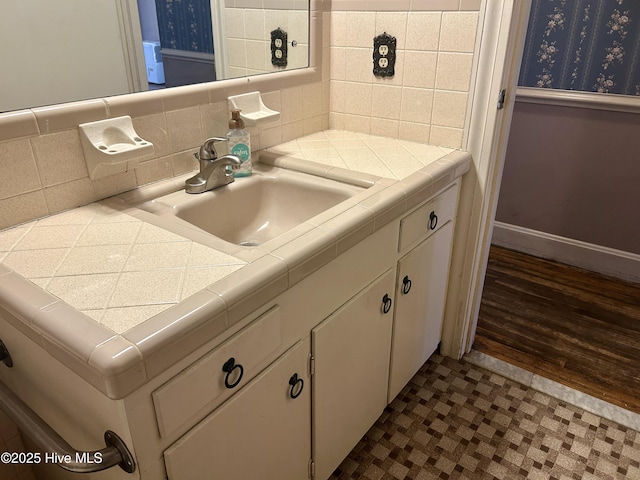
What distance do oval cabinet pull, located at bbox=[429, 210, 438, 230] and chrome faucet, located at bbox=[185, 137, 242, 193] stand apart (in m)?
0.62

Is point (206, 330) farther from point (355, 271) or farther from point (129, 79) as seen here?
point (129, 79)

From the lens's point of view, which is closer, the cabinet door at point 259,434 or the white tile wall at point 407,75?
the cabinet door at point 259,434

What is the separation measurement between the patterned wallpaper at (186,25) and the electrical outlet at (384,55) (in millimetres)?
563

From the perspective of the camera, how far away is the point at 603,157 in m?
2.48

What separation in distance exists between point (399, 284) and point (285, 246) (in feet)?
1.94

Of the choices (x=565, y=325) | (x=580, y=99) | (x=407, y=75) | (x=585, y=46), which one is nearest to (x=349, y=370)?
(x=407, y=75)

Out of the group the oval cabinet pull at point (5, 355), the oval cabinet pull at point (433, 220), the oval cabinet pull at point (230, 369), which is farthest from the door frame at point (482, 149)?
the oval cabinet pull at point (5, 355)

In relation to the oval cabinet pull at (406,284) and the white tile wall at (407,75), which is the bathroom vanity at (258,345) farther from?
the white tile wall at (407,75)

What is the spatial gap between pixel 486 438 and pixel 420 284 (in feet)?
1.84

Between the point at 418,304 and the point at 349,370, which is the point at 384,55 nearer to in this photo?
the point at 418,304

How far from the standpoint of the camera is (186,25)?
1.46 metres

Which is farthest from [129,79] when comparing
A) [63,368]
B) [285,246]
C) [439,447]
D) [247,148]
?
[439,447]

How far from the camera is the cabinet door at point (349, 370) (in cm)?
122

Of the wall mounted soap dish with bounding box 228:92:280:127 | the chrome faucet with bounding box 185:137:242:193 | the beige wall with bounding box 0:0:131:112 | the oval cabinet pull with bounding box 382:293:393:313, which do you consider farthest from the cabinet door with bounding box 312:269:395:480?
the beige wall with bounding box 0:0:131:112
